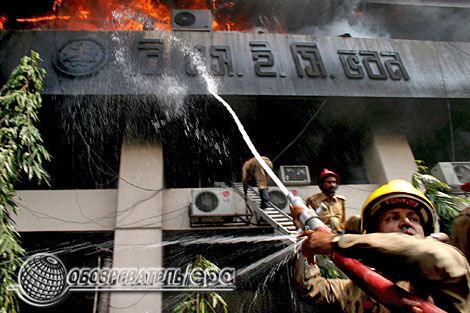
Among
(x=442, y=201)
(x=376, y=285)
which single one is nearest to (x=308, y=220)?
(x=376, y=285)

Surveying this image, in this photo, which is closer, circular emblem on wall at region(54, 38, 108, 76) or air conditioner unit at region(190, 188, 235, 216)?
air conditioner unit at region(190, 188, 235, 216)

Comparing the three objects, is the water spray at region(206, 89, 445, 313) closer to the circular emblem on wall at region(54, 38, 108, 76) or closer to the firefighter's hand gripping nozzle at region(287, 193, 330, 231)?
the firefighter's hand gripping nozzle at region(287, 193, 330, 231)

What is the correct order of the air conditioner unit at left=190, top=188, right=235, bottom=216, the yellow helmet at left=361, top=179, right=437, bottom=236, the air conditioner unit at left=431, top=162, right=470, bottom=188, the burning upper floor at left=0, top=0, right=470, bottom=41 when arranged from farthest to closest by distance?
the burning upper floor at left=0, top=0, right=470, bottom=41 → the air conditioner unit at left=431, top=162, right=470, bottom=188 → the air conditioner unit at left=190, top=188, right=235, bottom=216 → the yellow helmet at left=361, top=179, right=437, bottom=236

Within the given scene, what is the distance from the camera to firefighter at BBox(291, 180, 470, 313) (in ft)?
4.67

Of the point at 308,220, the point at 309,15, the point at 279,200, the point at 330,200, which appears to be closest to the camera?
the point at 308,220

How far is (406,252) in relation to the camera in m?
1.46

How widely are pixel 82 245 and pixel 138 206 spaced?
204 cm

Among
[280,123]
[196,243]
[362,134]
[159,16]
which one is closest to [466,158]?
[362,134]

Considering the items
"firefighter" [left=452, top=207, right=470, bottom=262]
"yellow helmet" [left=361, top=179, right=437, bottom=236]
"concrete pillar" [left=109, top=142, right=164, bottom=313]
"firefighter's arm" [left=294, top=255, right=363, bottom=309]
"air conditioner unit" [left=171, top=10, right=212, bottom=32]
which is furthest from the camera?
"air conditioner unit" [left=171, top=10, right=212, bottom=32]
